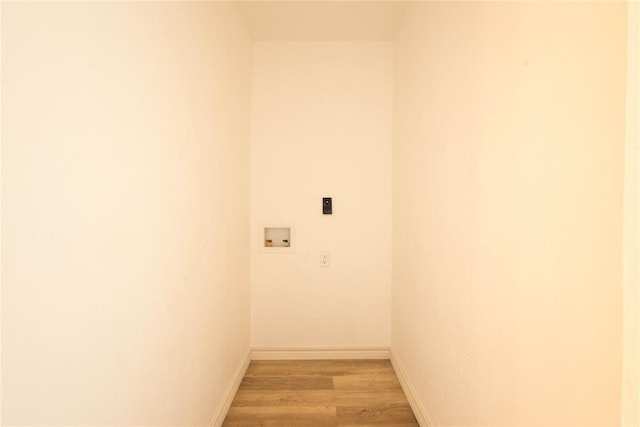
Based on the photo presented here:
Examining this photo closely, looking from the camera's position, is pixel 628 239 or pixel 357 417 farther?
pixel 357 417

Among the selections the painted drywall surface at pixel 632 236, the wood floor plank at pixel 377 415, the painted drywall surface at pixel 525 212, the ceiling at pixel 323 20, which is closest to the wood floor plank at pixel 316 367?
→ the wood floor plank at pixel 377 415

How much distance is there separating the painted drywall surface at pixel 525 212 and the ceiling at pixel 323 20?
593 millimetres

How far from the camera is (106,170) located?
81 centimetres

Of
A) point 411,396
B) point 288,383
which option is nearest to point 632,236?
point 411,396

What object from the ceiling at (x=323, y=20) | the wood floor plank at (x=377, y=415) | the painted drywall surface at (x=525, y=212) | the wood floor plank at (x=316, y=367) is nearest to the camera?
the painted drywall surface at (x=525, y=212)

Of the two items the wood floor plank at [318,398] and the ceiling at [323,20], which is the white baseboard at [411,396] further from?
the ceiling at [323,20]

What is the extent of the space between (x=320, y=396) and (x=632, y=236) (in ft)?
6.39

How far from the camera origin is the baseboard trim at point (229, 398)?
165cm

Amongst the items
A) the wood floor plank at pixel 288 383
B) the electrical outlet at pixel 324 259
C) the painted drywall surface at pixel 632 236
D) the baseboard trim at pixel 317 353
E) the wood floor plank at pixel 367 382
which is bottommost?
the wood floor plank at pixel 367 382

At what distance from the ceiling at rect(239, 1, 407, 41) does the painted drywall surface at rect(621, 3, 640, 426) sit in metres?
1.87

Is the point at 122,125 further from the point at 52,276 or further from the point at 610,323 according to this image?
the point at 610,323

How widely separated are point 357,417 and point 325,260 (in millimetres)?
1105

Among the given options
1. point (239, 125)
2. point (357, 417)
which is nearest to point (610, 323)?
point (357, 417)

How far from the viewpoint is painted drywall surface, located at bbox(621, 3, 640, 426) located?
1.74 feet
